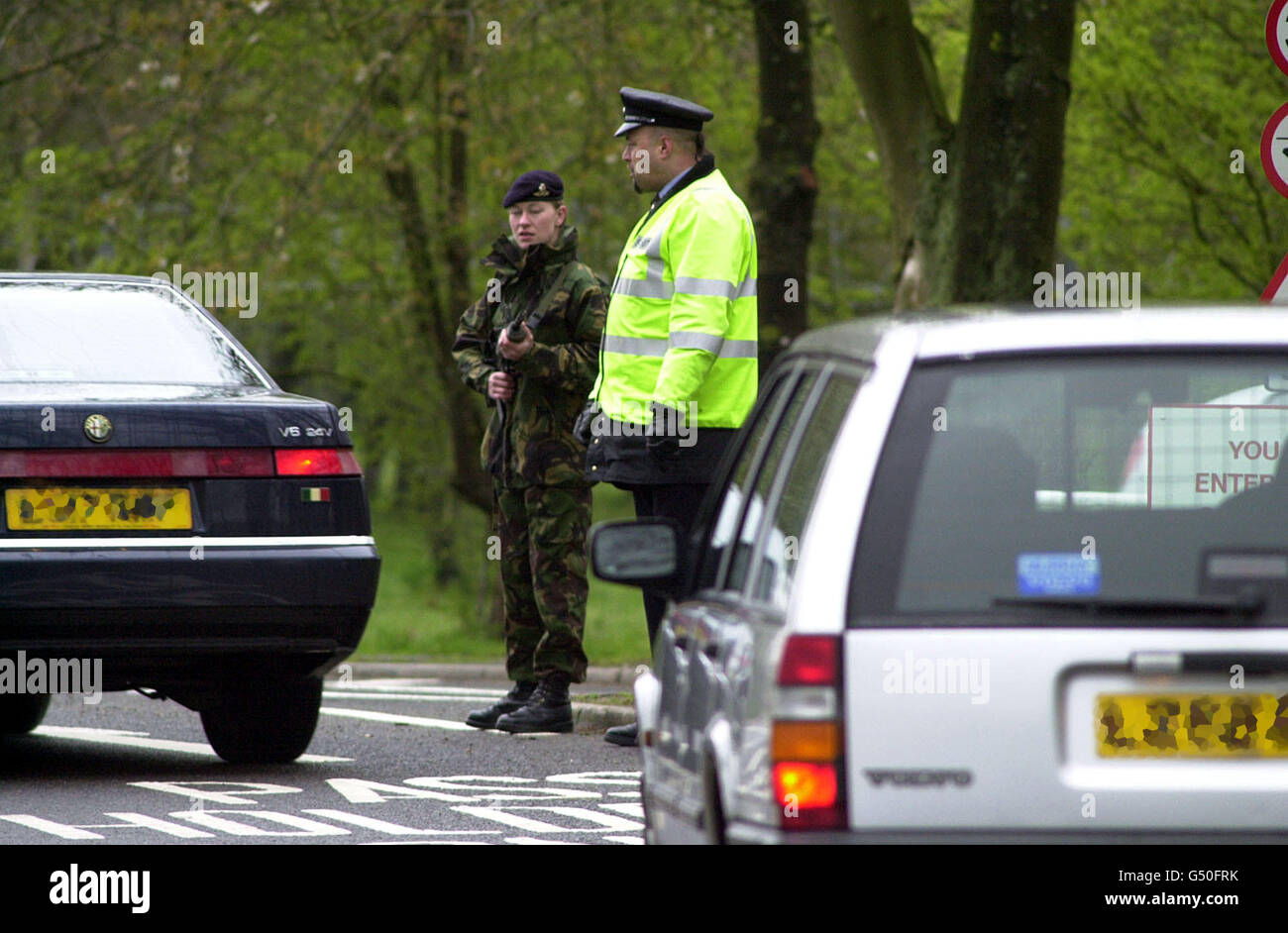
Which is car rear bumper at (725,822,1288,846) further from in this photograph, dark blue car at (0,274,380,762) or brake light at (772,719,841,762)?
dark blue car at (0,274,380,762)

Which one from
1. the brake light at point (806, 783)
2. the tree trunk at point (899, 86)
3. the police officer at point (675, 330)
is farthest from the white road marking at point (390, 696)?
the brake light at point (806, 783)

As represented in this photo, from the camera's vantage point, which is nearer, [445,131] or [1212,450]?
[1212,450]

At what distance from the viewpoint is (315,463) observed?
8008 millimetres

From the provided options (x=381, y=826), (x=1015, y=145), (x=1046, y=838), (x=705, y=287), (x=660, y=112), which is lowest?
(x=381, y=826)

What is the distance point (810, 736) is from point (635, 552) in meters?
1.27

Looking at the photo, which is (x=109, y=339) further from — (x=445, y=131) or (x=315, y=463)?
(x=445, y=131)

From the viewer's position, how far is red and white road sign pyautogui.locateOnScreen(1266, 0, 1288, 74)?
8.55m

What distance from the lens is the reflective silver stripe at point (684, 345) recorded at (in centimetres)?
774

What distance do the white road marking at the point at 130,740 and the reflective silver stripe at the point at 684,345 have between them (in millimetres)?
2147

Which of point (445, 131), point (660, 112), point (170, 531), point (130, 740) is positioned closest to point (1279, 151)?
point (660, 112)

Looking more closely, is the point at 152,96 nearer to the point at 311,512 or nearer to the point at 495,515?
the point at 495,515

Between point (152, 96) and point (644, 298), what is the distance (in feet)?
39.9

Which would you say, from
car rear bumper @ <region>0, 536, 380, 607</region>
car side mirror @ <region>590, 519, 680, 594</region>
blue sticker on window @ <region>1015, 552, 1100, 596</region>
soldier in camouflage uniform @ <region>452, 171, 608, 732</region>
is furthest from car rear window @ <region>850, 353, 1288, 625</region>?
soldier in camouflage uniform @ <region>452, 171, 608, 732</region>
